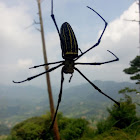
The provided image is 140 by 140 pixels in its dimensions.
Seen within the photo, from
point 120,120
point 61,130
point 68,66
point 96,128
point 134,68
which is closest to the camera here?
point 68,66

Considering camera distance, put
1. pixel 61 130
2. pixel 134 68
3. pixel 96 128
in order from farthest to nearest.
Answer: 1. pixel 134 68
2. pixel 61 130
3. pixel 96 128

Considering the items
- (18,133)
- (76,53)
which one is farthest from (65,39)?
(18,133)

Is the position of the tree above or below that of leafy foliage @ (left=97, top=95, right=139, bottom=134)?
above

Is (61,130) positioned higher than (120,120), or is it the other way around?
(120,120)

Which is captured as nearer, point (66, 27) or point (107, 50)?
point (66, 27)

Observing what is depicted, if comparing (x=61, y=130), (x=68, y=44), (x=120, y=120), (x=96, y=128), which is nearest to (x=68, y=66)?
(x=68, y=44)

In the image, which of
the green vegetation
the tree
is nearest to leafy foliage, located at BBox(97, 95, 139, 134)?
the green vegetation

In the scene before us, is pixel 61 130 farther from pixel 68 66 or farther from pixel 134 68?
pixel 68 66

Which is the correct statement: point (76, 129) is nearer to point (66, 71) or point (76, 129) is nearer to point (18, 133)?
point (18, 133)

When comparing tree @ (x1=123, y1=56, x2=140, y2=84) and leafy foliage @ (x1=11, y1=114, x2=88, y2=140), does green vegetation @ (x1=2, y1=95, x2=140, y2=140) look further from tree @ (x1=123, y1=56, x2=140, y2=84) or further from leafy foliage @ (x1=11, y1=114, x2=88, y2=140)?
tree @ (x1=123, y1=56, x2=140, y2=84)
